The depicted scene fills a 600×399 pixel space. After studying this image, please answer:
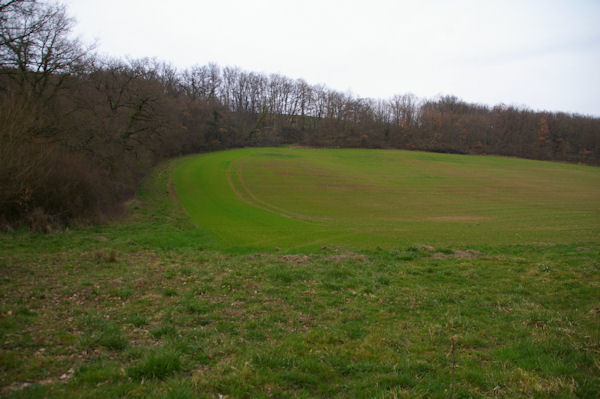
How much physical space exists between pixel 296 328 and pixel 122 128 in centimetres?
3550

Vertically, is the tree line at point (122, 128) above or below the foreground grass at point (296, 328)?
above

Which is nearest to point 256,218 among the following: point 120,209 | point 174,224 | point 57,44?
point 174,224

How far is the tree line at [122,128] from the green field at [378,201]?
779cm

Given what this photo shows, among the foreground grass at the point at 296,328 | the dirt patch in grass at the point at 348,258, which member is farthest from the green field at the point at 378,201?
the foreground grass at the point at 296,328

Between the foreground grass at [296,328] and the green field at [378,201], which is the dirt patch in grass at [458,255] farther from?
the green field at [378,201]

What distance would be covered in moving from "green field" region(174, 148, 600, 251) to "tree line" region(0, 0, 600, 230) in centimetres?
779

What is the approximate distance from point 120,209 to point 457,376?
26.8 meters

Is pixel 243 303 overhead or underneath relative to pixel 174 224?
overhead

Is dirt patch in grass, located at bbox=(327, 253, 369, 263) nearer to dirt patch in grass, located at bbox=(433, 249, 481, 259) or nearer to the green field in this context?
dirt patch in grass, located at bbox=(433, 249, 481, 259)

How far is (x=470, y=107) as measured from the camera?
132125 mm

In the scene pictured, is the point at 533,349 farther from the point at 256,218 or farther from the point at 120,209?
the point at 120,209

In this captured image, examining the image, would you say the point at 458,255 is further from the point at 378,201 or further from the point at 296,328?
the point at 378,201

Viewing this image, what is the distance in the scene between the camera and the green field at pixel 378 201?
2253 cm

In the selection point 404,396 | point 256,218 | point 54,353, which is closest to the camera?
point 404,396
